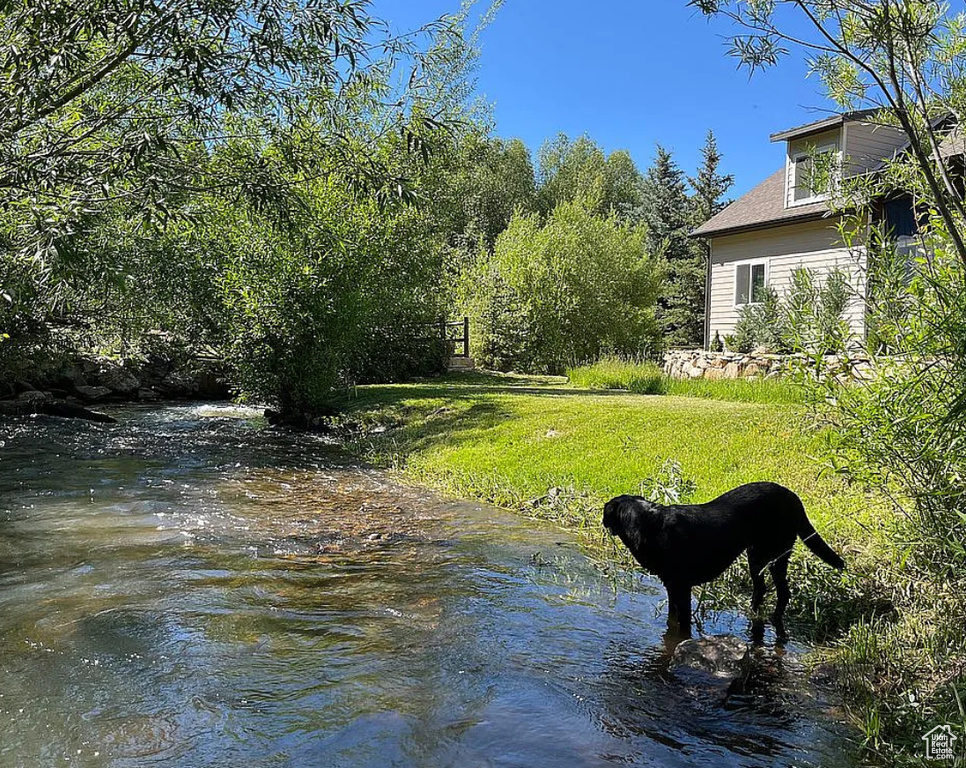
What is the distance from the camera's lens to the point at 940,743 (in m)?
3.39

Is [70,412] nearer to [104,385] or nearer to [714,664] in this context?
[104,385]

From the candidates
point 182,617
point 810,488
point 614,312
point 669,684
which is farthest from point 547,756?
point 614,312

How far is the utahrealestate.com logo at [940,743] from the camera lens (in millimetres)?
3332

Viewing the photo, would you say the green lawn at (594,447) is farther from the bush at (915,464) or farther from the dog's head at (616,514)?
the dog's head at (616,514)

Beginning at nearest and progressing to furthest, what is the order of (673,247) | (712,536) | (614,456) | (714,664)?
(714,664) < (712,536) < (614,456) < (673,247)

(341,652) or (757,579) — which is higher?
(757,579)

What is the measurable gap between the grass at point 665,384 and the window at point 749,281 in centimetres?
395

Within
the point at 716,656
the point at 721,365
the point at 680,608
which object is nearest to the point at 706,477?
the point at 680,608

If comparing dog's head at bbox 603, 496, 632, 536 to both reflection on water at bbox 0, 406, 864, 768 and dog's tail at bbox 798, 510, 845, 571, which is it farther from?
dog's tail at bbox 798, 510, 845, 571

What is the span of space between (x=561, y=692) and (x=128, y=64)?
626 centimetres

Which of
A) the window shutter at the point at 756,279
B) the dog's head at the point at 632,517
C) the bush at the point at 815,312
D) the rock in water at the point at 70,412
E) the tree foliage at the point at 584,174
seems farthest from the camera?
the tree foliage at the point at 584,174

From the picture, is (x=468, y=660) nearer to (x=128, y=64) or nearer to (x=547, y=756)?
(x=547, y=756)

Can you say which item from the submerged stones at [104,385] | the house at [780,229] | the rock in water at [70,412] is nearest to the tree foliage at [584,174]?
the house at [780,229]

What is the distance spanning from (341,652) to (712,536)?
2.41 metres
